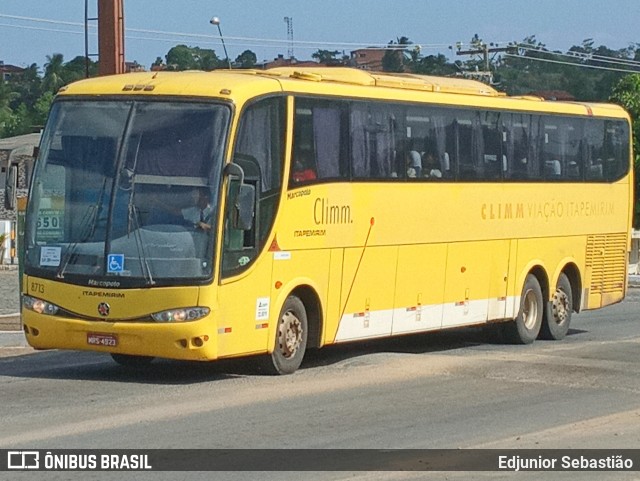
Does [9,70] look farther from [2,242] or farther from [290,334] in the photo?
[290,334]

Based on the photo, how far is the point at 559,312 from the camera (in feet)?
73.6

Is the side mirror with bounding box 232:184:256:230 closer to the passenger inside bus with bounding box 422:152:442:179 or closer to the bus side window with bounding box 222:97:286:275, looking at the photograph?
the bus side window with bounding box 222:97:286:275

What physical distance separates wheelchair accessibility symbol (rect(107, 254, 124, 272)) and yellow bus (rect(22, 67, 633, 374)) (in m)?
0.02

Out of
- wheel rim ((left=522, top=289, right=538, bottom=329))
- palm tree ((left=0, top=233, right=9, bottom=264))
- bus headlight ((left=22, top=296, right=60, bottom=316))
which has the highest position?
bus headlight ((left=22, top=296, right=60, bottom=316))

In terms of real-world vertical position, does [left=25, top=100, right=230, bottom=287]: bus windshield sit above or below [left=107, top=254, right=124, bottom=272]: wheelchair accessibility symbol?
above

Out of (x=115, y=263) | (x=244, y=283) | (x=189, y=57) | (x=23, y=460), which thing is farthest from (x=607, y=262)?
(x=189, y=57)

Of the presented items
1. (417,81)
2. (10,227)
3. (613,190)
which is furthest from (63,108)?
(10,227)

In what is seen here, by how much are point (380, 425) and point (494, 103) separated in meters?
9.06

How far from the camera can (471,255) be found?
1992 cm

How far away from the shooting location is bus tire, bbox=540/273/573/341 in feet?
72.6

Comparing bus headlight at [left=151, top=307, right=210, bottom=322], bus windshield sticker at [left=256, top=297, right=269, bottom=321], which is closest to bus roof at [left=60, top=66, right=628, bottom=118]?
bus windshield sticker at [left=256, top=297, right=269, bottom=321]

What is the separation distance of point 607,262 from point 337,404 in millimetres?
10966

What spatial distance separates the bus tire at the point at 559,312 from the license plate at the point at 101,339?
902cm

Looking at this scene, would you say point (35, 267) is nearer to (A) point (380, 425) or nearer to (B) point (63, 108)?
(B) point (63, 108)
